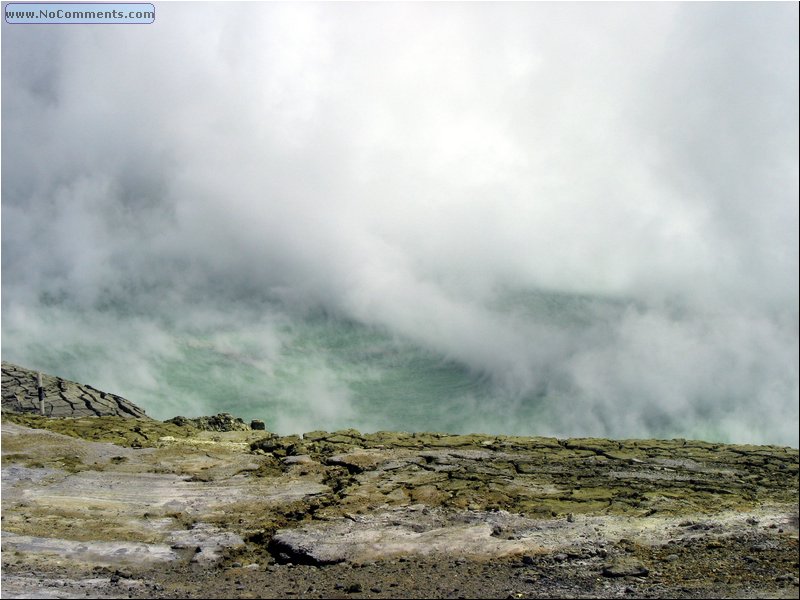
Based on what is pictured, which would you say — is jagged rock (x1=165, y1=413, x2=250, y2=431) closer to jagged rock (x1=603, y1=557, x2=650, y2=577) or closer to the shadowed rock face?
the shadowed rock face

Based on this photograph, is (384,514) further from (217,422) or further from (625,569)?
(217,422)

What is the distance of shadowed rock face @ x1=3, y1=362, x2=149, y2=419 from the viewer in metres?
34.2

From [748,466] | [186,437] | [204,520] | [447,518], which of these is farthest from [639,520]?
[186,437]

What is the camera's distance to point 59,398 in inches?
1382

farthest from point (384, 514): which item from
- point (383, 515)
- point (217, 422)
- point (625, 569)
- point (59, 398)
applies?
point (59, 398)

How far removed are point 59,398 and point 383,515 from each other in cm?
2045

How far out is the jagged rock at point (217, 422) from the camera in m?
29.8


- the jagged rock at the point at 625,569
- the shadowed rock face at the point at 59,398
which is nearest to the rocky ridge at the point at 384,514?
the jagged rock at the point at 625,569

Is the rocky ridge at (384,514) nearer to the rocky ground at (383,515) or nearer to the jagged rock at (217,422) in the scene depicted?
the rocky ground at (383,515)

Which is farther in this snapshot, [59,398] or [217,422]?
[59,398]

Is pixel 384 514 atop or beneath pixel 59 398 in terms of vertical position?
beneath

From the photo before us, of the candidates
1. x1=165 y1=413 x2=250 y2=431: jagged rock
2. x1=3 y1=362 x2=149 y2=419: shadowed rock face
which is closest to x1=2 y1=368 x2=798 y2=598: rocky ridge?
x1=165 y1=413 x2=250 y2=431: jagged rock

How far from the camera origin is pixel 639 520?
19797 millimetres

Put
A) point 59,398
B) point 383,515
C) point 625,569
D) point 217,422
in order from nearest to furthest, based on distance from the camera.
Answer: point 625,569 → point 383,515 → point 217,422 → point 59,398
